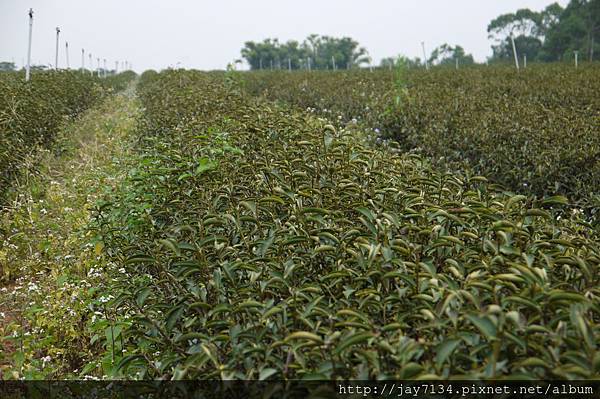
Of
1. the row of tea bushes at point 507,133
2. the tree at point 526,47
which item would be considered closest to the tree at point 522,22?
the tree at point 526,47

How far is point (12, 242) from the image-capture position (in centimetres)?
432

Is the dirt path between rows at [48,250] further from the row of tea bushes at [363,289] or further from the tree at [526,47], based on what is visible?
the tree at [526,47]

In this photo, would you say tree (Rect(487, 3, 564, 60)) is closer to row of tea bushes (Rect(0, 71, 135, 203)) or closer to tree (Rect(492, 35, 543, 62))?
tree (Rect(492, 35, 543, 62))

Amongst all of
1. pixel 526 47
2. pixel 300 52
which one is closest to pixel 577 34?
pixel 526 47

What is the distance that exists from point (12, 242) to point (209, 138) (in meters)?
1.90

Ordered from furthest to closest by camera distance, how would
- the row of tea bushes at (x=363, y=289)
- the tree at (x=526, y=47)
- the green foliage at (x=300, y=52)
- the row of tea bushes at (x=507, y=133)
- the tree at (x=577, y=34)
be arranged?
1. the green foliage at (x=300, y=52)
2. the tree at (x=526, y=47)
3. the tree at (x=577, y=34)
4. the row of tea bushes at (x=507, y=133)
5. the row of tea bushes at (x=363, y=289)

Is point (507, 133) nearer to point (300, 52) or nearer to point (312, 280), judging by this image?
point (312, 280)

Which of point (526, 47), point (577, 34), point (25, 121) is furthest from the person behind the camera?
point (526, 47)

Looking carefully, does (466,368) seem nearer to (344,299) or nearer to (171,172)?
(344,299)

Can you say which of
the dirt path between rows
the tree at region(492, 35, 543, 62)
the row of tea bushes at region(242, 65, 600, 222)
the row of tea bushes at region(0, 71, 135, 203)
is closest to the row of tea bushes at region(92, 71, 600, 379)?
the dirt path between rows

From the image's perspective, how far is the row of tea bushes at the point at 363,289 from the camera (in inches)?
53.1

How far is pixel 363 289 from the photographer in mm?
1740

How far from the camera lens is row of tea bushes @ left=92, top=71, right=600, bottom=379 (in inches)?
53.1

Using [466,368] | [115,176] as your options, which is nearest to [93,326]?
[466,368]
